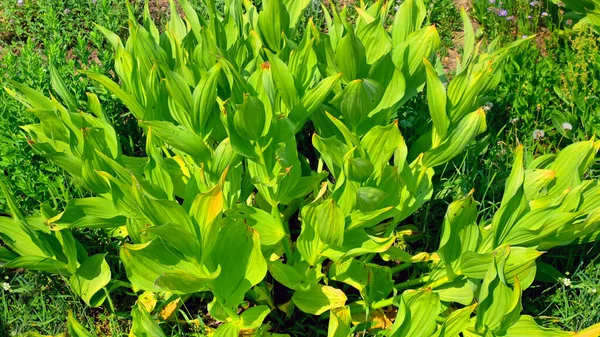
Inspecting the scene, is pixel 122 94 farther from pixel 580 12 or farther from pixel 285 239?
pixel 580 12

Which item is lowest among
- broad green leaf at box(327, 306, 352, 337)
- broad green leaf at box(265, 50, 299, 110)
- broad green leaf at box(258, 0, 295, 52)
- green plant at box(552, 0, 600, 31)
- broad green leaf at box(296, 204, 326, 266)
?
broad green leaf at box(327, 306, 352, 337)

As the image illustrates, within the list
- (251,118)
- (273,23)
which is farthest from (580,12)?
(251,118)

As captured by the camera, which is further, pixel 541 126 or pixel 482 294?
pixel 541 126

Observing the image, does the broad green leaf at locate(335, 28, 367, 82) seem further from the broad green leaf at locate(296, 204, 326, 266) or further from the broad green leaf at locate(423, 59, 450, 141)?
the broad green leaf at locate(296, 204, 326, 266)

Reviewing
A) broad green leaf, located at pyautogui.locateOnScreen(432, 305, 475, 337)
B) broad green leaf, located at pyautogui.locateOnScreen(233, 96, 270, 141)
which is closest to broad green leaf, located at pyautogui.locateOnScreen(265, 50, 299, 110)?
broad green leaf, located at pyautogui.locateOnScreen(233, 96, 270, 141)

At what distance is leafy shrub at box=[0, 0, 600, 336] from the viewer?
2133 millimetres

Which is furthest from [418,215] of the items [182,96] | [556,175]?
[182,96]

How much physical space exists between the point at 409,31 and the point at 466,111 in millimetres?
450

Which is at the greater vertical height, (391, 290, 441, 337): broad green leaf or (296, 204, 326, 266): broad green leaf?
(296, 204, 326, 266): broad green leaf

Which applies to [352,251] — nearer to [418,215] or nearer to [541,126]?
[418,215]

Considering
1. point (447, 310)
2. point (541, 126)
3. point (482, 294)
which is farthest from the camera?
point (541, 126)

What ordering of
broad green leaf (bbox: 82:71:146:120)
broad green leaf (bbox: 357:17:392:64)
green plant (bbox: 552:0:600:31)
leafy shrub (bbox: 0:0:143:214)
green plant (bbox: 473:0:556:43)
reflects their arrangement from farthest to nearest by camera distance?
green plant (bbox: 473:0:556:43) < green plant (bbox: 552:0:600:31) < leafy shrub (bbox: 0:0:143:214) < broad green leaf (bbox: 82:71:146:120) < broad green leaf (bbox: 357:17:392:64)

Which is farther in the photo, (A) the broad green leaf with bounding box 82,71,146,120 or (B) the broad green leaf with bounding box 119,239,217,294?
(A) the broad green leaf with bounding box 82,71,146,120

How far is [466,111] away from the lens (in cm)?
244
